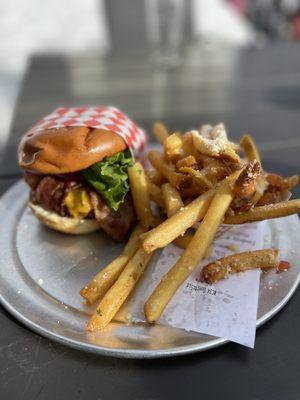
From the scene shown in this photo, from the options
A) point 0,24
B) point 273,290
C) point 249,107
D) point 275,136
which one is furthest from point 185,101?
point 0,24

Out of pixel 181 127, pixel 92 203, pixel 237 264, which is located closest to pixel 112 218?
pixel 92 203

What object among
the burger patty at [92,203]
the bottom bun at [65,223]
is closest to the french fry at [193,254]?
the burger patty at [92,203]

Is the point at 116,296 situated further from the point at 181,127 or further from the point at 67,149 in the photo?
the point at 181,127

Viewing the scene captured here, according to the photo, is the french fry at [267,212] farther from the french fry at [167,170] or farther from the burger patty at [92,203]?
the burger patty at [92,203]

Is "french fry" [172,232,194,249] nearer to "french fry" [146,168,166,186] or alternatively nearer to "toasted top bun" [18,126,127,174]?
"french fry" [146,168,166,186]

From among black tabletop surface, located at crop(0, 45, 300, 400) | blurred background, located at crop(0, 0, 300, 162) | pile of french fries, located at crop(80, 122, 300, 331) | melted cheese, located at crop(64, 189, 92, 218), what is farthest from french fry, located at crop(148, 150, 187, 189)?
blurred background, located at crop(0, 0, 300, 162)
